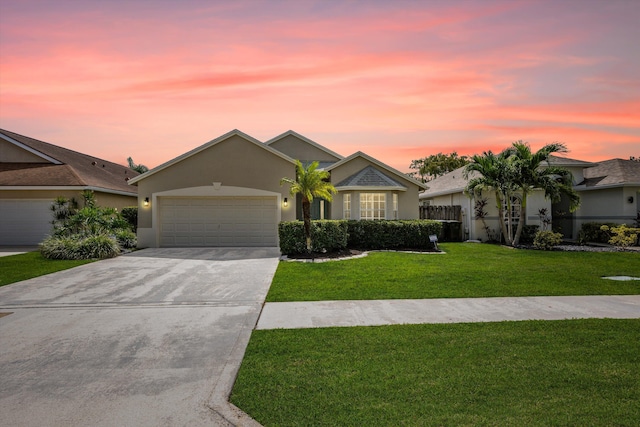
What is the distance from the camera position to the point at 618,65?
1339 cm

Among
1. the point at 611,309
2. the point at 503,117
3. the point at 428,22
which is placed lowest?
the point at 611,309

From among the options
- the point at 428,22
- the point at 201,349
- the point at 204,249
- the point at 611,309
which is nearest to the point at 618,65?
the point at 428,22

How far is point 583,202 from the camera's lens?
20.0m

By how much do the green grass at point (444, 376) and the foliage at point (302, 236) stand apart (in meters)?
8.55

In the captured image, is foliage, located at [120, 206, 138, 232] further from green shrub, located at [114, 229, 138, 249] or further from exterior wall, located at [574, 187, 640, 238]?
exterior wall, located at [574, 187, 640, 238]

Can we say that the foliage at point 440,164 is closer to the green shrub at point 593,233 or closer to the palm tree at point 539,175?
the green shrub at point 593,233

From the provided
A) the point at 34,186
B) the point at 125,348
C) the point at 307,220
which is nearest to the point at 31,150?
the point at 34,186

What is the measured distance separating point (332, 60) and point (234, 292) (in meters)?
9.11

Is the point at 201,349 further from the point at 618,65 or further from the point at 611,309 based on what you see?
the point at 618,65

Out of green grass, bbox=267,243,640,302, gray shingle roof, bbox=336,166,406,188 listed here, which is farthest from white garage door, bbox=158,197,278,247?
green grass, bbox=267,243,640,302

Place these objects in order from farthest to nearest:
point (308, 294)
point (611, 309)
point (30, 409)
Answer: point (308, 294) → point (611, 309) → point (30, 409)

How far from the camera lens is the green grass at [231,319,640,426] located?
125 inches

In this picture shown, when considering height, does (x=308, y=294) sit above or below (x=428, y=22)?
below

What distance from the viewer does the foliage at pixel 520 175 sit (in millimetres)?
16219
